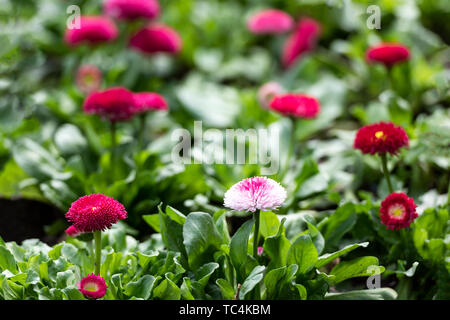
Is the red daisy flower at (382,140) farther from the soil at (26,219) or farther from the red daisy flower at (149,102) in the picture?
the soil at (26,219)

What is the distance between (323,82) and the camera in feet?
13.3

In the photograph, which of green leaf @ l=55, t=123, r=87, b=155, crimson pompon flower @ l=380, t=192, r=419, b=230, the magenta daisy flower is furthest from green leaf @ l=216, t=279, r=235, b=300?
green leaf @ l=55, t=123, r=87, b=155

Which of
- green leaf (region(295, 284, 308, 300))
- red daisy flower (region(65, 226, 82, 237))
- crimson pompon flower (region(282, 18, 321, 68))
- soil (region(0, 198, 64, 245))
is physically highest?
crimson pompon flower (region(282, 18, 321, 68))

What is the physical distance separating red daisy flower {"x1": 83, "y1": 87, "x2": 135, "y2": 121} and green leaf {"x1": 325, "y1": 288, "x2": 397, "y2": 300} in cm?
123

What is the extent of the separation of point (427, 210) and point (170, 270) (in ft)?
3.62

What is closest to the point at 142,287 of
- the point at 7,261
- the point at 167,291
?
the point at 167,291

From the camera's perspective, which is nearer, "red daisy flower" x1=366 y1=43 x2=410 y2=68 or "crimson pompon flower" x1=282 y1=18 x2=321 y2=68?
"red daisy flower" x1=366 y1=43 x2=410 y2=68

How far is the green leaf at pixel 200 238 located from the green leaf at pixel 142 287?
197mm

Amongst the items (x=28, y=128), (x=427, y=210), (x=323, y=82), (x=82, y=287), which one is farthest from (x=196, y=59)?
(x=82, y=287)

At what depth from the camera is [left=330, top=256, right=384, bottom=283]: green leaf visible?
88.1 inches

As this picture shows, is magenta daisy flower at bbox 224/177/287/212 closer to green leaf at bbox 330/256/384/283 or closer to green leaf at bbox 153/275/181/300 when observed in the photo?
green leaf at bbox 153/275/181/300

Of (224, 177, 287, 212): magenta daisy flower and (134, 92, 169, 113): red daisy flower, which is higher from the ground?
(134, 92, 169, 113): red daisy flower

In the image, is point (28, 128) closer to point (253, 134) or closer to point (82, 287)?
point (253, 134)

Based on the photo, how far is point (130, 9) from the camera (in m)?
3.96
